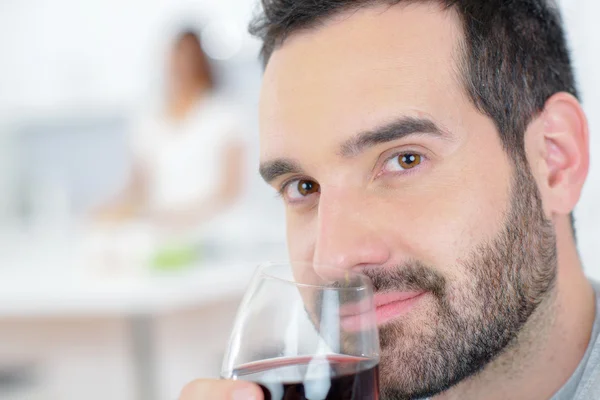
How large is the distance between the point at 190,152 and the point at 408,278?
191 cm

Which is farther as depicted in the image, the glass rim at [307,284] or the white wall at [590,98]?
the white wall at [590,98]

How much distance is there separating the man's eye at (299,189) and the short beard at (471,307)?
206 millimetres

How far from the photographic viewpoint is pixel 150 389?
102 inches

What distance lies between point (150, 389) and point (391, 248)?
1.88 meters

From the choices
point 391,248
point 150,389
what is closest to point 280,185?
point 391,248

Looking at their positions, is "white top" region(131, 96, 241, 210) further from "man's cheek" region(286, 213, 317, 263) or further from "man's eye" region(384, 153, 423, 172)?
"man's eye" region(384, 153, 423, 172)

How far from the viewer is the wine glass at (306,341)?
76 cm

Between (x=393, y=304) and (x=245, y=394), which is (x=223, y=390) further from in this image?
(x=393, y=304)

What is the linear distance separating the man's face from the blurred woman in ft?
5.42

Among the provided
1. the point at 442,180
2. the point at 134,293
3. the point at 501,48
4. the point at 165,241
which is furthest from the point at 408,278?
the point at 165,241

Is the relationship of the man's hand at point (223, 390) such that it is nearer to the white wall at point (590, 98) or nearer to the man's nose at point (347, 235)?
the man's nose at point (347, 235)

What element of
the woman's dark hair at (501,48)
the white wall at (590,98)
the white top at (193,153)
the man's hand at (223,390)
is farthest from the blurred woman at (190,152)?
the man's hand at (223,390)

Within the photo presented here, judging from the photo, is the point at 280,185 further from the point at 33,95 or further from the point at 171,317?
the point at 33,95

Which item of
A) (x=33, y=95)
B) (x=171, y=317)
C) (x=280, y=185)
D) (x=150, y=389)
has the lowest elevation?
(x=150, y=389)
